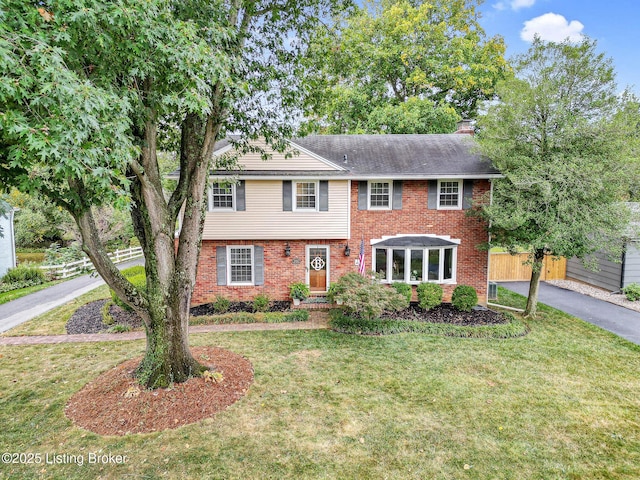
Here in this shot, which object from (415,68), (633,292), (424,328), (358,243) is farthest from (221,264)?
(415,68)

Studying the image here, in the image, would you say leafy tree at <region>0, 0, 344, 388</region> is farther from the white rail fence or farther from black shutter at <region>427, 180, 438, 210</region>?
the white rail fence

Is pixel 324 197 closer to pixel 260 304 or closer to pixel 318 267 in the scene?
pixel 318 267

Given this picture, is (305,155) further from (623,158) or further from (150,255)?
(623,158)

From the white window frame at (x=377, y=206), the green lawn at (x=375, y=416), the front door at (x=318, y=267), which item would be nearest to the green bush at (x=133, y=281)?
the green lawn at (x=375, y=416)

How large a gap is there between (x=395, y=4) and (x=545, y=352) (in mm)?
25842

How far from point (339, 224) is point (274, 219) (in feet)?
7.96

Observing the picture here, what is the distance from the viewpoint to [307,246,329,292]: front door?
12500 mm

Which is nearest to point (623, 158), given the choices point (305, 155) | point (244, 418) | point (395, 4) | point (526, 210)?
point (526, 210)

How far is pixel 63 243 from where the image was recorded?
25438 millimetres

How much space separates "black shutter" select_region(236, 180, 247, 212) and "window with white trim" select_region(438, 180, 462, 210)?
7.34 meters

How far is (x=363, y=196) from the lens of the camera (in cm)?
1220

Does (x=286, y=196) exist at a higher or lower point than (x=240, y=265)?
higher

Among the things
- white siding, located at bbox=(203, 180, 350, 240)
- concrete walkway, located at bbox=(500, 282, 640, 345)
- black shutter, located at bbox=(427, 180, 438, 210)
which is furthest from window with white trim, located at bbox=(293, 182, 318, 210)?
concrete walkway, located at bbox=(500, 282, 640, 345)

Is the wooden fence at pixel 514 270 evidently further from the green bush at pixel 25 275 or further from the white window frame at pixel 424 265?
the green bush at pixel 25 275
